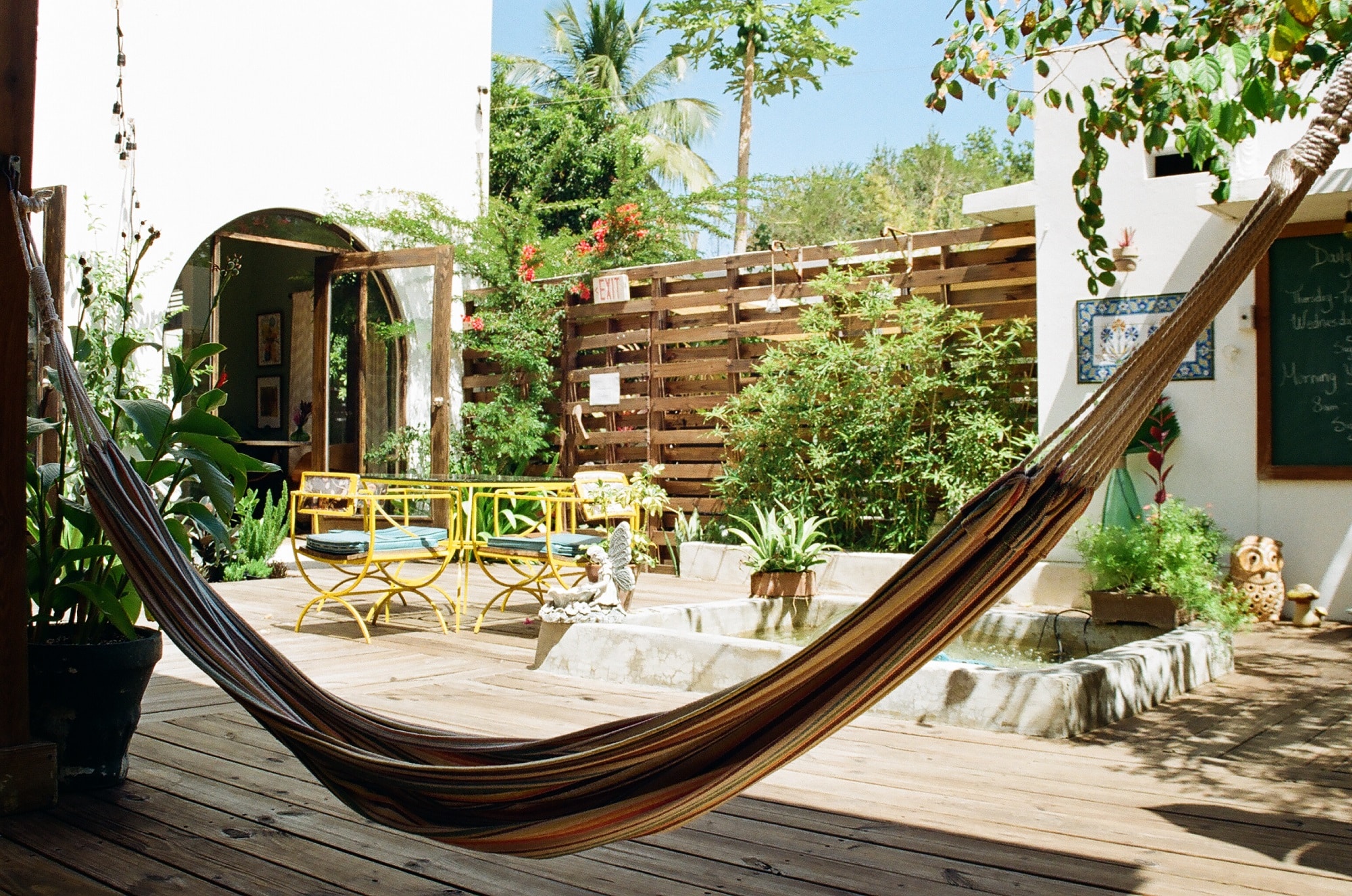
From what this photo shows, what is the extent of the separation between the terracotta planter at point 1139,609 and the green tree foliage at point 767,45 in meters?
10.5

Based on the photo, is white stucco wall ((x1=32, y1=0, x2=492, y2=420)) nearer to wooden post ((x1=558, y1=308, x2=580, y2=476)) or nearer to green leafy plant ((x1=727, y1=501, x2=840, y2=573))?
wooden post ((x1=558, y1=308, x2=580, y2=476))

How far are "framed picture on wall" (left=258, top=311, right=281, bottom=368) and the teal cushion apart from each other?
6232mm

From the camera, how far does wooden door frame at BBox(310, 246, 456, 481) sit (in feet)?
28.1

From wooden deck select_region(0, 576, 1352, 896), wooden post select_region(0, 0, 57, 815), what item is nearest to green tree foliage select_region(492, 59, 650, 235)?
wooden deck select_region(0, 576, 1352, 896)

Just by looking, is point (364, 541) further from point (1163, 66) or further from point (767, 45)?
point (767, 45)

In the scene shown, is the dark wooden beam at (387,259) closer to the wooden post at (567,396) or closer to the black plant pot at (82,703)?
the wooden post at (567,396)

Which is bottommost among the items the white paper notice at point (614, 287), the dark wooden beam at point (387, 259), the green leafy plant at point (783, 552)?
the green leafy plant at point (783, 552)

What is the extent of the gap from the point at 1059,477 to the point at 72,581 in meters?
2.32

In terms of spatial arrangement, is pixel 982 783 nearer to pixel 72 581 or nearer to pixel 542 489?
pixel 72 581

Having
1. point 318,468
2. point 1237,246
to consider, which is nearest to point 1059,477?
point 1237,246

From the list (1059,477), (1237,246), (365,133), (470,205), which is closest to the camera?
(1059,477)

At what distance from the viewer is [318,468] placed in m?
9.19

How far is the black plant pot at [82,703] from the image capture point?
2.71 m

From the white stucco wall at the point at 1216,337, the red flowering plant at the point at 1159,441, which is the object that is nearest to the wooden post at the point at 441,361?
the white stucco wall at the point at 1216,337
